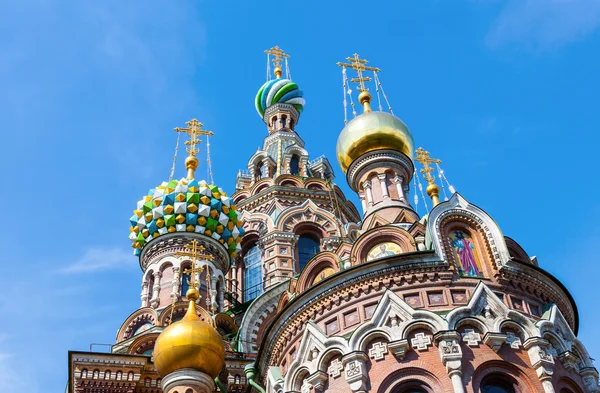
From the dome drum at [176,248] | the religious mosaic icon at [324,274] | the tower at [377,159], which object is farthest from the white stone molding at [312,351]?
the dome drum at [176,248]

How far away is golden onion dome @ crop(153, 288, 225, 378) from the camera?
1086 cm

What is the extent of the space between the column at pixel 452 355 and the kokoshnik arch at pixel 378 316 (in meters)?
0.02

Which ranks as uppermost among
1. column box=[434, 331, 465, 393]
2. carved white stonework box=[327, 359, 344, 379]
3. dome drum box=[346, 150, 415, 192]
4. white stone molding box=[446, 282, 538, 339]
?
dome drum box=[346, 150, 415, 192]

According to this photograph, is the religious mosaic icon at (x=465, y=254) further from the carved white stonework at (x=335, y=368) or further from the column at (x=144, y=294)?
the column at (x=144, y=294)

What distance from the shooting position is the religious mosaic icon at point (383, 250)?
1122 centimetres

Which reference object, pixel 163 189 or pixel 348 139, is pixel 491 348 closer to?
pixel 348 139

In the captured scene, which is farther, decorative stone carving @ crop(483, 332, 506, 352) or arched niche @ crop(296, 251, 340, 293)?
arched niche @ crop(296, 251, 340, 293)

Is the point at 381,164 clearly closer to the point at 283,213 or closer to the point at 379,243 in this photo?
the point at 379,243

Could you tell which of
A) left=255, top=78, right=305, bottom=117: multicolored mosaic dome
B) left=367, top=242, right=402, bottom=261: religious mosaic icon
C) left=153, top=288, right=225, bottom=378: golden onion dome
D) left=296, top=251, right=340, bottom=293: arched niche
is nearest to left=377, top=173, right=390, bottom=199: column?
left=367, top=242, right=402, bottom=261: religious mosaic icon

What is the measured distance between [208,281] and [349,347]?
20.3 ft

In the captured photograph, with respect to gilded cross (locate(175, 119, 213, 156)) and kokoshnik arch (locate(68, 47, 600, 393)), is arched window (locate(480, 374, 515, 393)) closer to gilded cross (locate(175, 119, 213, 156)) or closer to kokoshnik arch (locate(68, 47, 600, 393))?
kokoshnik arch (locate(68, 47, 600, 393))

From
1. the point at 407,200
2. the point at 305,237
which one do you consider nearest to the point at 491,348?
the point at 407,200

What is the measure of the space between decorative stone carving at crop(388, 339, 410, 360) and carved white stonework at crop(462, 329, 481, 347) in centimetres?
71

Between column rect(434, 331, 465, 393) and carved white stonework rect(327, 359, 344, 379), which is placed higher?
carved white stonework rect(327, 359, 344, 379)
